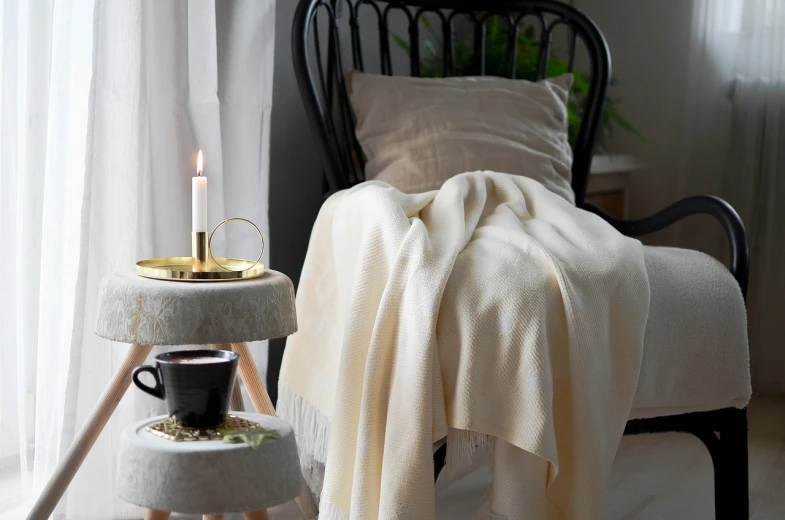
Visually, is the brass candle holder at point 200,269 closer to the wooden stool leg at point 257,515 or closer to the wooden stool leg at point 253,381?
the wooden stool leg at point 253,381

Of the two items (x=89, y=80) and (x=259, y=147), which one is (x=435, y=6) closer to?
(x=259, y=147)

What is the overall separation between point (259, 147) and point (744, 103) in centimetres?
156

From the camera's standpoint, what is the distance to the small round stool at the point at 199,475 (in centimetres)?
92

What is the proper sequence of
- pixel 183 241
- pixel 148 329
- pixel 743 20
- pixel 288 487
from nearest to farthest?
pixel 288 487 → pixel 148 329 → pixel 183 241 → pixel 743 20

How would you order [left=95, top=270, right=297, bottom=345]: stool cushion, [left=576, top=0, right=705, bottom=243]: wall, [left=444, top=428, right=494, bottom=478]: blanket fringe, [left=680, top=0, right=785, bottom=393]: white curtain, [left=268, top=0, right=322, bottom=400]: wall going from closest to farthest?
[left=95, top=270, right=297, bottom=345]: stool cushion, [left=444, top=428, right=494, bottom=478]: blanket fringe, [left=268, top=0, right=322, bottom=400]: wall, [left=680, top=0, right=785, bottom=393]: white curtain, [left=576, top=0, right=705, bottom=243]: wall

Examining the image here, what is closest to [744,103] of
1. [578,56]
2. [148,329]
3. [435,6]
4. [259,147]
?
[578,56]

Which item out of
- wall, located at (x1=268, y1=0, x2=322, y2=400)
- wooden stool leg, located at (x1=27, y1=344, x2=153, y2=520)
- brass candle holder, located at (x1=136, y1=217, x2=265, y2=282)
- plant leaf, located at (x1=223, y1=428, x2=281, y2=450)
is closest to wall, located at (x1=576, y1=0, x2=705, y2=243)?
wall, located at (x1=268, y1=0, x2=322, y2=400)

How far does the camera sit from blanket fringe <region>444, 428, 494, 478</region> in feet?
3.98

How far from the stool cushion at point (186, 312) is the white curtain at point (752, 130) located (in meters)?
1.91

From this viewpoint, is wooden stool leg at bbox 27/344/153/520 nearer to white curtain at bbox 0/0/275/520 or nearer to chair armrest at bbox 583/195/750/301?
white curtain at bbox 0/0/275/520

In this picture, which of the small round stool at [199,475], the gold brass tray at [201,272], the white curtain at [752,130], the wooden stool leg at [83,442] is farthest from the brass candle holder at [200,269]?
the white curtain at [752,130]

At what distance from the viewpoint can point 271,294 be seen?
115 cm

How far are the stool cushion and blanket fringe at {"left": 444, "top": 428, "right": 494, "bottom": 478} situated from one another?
0.91ft

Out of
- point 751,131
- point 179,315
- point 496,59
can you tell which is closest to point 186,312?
point 179,315
